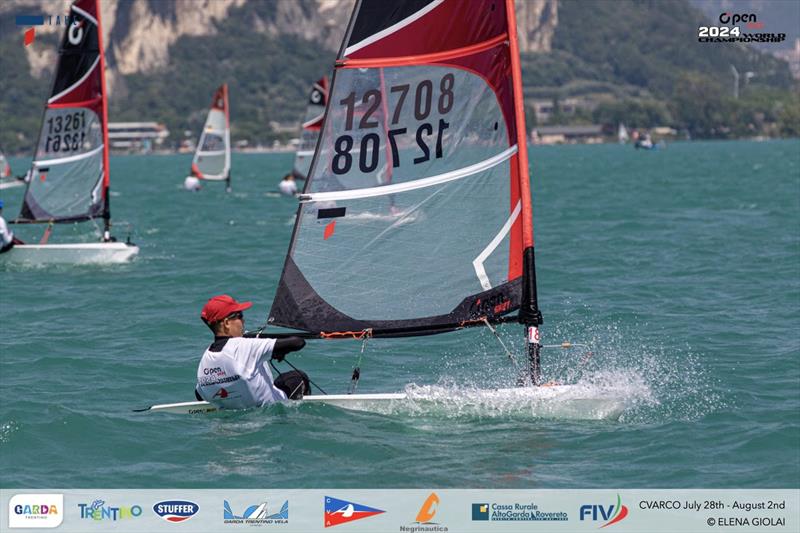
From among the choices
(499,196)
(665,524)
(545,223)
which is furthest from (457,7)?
(545,223)

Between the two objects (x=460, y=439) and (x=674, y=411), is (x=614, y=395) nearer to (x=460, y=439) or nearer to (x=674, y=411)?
(x=674, y=411)

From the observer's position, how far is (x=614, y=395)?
39.0 feet

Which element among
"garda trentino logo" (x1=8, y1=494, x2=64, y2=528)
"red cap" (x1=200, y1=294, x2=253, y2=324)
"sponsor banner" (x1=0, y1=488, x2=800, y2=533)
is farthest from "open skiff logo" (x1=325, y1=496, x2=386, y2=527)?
"red cap" (x1=200, y1=294, x2=253, y2=324)

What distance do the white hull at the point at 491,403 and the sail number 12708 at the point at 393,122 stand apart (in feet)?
7.27

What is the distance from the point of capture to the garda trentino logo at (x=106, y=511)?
9008mm

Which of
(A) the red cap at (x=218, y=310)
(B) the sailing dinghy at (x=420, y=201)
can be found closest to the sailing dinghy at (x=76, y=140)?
(B) the sailing dinghy at (x=420, y=201)

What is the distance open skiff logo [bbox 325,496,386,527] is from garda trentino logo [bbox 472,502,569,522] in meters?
0.71

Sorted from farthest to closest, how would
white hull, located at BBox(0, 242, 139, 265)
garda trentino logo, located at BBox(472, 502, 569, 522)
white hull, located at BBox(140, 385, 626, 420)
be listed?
white hull, located at BBox(0, 242, 139, 265), white hull, located at BBox(140, 385, 626, 420), garda trentino logo, located at BBox(472, 502, 569, 522)

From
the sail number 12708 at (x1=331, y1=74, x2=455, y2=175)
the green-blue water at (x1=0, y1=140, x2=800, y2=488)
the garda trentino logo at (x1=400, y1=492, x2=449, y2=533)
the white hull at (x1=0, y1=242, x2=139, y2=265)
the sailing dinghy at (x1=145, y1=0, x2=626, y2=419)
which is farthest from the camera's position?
the white hull at (x1=0, y1=242, x2=139, y2=265)

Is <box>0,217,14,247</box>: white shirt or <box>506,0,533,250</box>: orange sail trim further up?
<box>506,0,533,250</box>: orange sail trim

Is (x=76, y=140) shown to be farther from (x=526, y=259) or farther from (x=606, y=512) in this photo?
(x=606, y=512)

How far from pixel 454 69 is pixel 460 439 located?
3.54m

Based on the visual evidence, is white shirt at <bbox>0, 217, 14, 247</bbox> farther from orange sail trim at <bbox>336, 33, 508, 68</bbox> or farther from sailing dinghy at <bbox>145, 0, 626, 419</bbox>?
orange sail trim at <bbox>336, 33, 508, 68</bbox>

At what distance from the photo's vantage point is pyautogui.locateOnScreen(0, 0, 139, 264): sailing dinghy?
27109 millimetres
